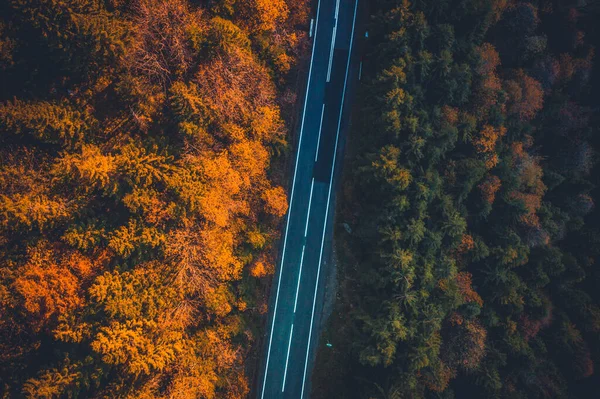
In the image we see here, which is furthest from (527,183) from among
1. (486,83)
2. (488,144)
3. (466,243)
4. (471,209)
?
(486,83)

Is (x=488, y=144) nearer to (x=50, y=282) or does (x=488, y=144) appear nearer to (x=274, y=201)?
(x=274, y=201)

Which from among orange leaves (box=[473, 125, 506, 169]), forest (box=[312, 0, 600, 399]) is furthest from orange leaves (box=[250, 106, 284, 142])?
orange leaves (box=[473, 125, 506, 169])

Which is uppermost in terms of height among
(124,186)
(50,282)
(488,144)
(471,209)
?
(488,144)

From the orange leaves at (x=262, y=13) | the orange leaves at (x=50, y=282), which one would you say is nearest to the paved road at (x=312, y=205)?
the orange leaves at (x=262, y=13)

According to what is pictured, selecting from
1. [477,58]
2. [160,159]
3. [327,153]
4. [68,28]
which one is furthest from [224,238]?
[477,58]

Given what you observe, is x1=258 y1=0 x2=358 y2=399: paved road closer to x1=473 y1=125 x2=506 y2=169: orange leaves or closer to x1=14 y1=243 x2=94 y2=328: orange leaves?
x1=473 y1=125 x2=506 y2=169: orange leaves

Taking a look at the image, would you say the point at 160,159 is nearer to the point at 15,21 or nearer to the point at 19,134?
the point at 19,134
